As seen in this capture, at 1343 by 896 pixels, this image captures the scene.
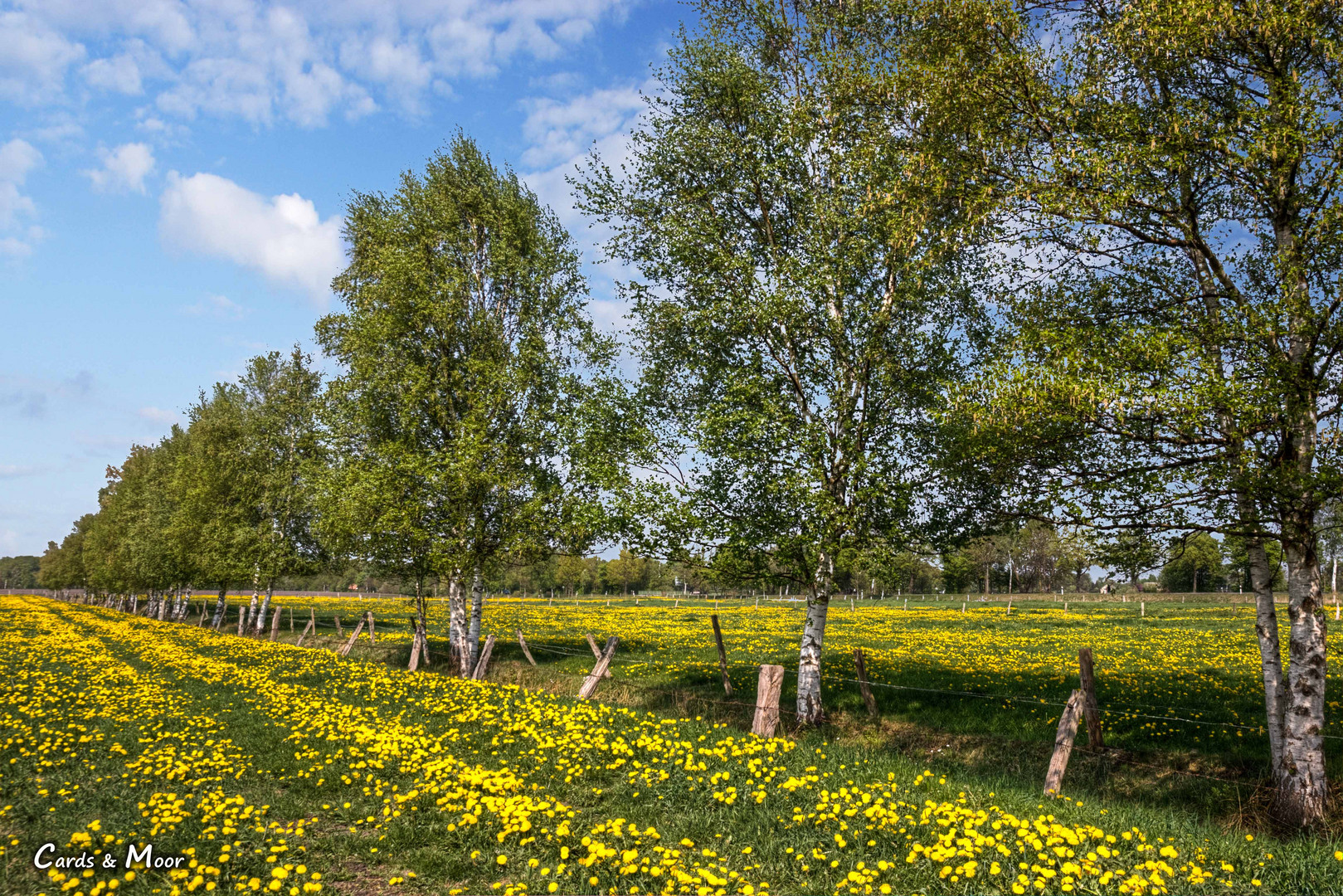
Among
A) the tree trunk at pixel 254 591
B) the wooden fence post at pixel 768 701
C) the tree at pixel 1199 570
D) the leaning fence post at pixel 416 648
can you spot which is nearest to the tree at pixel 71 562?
the tree trunk at pixel 254 591

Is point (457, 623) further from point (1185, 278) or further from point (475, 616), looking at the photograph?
point (1185, 278)

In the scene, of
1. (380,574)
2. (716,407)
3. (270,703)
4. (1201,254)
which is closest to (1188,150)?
(1201,254)

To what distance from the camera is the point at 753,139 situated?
17.4 m

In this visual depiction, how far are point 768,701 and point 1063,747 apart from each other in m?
4.77

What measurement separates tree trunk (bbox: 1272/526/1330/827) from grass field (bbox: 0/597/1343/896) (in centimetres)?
69

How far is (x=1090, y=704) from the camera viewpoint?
14.4 m

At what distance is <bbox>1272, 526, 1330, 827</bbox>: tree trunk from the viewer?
9.44 m

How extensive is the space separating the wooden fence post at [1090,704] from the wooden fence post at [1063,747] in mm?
3519

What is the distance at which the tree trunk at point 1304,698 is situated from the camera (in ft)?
31.0

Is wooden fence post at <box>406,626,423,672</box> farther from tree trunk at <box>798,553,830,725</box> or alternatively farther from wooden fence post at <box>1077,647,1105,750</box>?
wooden fence post at <box>1077,647,1105,750</box>

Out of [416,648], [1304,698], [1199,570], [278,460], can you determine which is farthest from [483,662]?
[1199,570]

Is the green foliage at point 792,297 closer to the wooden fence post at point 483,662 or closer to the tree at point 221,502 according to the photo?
the wooden fence post at point 483,662

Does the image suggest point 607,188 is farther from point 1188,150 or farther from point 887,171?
point 1188,150

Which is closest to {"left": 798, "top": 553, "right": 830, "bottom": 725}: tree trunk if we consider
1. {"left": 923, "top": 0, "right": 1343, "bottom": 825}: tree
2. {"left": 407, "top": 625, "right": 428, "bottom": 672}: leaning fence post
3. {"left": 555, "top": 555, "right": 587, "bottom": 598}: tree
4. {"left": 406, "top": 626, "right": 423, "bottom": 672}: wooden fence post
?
{"left": 923, "top": 0, "right": 1343, "bottom": 825}: tree
